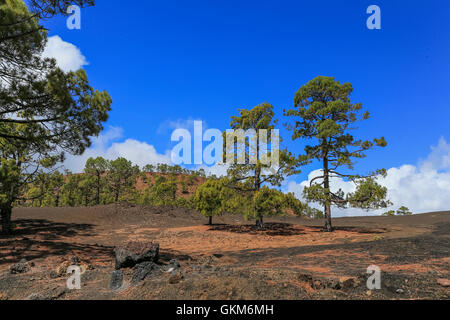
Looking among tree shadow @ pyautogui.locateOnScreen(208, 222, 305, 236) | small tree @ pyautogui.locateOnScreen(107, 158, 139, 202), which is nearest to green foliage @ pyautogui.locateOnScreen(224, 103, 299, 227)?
tree shadow @ pyautogui.locateOnScreen(208, 222, 305, 236)

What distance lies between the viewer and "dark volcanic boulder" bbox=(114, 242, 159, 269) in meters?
7.17

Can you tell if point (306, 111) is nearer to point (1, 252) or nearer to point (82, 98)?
point (82, 98)

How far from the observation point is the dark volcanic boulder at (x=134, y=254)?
7.17 metres

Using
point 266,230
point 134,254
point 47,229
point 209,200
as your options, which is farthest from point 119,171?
point 134,254

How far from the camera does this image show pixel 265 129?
2038cm

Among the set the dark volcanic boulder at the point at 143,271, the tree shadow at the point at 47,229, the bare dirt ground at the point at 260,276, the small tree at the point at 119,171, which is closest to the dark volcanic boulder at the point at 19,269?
the bare dirt ground at the point at 260,276

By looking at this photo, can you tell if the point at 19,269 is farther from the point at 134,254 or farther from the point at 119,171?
the point at 119,171

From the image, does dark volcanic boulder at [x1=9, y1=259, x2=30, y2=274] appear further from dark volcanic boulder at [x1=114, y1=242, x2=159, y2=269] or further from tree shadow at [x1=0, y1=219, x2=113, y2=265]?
dark volcanic boulder at [x1=114, y1=242, x2=159, y2=269]

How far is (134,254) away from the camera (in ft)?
24.0

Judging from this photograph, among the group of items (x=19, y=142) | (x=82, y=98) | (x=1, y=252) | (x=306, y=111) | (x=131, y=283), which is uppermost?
(x=306, y=111)

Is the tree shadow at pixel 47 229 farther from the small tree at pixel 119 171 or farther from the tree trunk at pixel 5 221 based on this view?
the small tree at pixel 119 171

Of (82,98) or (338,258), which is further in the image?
(82,98)
